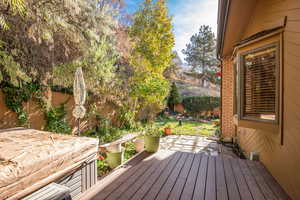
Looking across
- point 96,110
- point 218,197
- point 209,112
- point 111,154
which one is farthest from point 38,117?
point 209,112

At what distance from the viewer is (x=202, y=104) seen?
13.1 metres

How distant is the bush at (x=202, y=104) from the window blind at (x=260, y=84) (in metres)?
9.94

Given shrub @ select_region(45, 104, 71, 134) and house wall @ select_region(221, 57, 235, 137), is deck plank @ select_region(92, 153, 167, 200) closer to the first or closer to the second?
shrub @ select_region(45, 104, 71, 134)

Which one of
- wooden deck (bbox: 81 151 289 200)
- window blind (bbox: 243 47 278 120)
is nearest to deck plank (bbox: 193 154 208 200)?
wooden deck (bbox: 81 151 289 200)

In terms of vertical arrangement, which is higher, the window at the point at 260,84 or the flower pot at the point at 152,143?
the window at the point at 260,84

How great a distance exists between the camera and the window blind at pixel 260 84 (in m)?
2.79

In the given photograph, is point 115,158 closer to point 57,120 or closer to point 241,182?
point 241,182

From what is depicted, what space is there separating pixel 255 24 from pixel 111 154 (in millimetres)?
4577

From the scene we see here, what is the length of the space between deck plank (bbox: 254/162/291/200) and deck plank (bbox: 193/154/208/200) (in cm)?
95

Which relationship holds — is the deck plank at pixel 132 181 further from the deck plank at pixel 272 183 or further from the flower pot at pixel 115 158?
the deck plank at pixel 272 183

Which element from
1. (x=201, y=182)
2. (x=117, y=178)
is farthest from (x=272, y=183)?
(x=117, y=178)

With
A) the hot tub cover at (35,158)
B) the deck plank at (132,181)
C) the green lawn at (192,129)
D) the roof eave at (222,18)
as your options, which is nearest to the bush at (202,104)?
the green lawn at (192,129)

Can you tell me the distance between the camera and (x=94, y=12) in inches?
196

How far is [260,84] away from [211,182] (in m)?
2.19
